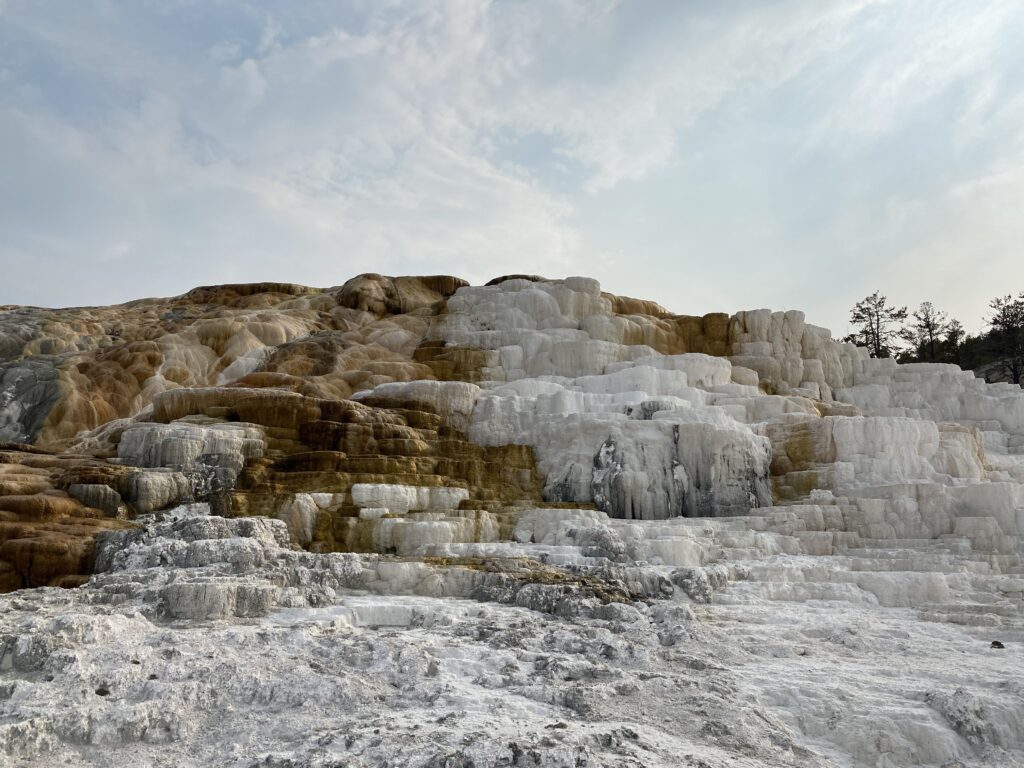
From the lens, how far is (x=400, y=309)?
32750mm

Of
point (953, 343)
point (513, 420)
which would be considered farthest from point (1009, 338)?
point (513, 420)

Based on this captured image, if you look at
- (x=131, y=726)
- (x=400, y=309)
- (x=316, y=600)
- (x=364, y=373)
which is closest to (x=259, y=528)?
(x=316, y=600)

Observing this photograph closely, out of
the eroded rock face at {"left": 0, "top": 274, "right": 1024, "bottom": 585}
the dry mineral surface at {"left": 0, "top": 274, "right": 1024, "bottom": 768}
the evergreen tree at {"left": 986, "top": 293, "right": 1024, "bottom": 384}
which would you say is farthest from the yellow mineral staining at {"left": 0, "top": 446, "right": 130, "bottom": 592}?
the evergreen tree at {"left": 986, "top": 293, "right": 1024, "bottom": 384}

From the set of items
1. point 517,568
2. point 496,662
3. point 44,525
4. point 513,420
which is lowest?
point 496,662

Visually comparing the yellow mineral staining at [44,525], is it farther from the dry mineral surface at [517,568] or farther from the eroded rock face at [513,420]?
the eroded rock face at [513,420]

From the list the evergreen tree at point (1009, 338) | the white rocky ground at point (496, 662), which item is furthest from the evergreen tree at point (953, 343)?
the white rocky ground at point (496, 662)

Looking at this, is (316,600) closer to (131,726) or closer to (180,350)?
(131,726)

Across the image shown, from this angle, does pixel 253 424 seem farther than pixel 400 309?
No

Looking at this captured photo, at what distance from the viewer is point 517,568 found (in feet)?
34.1

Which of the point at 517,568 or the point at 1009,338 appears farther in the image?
the point at 1009,338

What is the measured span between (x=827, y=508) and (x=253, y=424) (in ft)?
33.9

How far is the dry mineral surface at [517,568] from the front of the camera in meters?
5.84

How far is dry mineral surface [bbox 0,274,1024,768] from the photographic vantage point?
584cm

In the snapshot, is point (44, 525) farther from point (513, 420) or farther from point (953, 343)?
point (953, 343)
